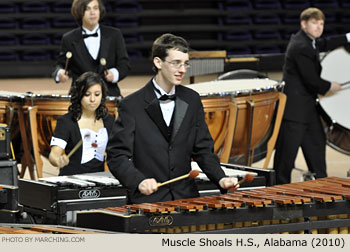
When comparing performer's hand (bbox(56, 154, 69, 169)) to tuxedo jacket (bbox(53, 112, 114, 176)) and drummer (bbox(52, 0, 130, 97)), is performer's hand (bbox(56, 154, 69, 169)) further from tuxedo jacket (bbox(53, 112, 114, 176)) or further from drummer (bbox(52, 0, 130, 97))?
drummer (bbox(52, 0, 130, 97))

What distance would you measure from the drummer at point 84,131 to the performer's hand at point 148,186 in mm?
1083

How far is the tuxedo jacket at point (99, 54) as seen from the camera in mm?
5160

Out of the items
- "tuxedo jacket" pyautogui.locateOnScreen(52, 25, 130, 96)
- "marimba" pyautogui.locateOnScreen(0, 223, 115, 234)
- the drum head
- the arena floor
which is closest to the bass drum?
the drum head

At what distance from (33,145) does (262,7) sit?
7427 mm

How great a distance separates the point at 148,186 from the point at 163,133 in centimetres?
33

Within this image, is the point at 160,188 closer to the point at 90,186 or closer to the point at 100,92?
the point at 90,186

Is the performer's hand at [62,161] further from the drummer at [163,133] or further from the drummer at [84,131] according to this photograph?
the drummer at [163,133]

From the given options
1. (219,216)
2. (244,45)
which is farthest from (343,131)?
(244,45)

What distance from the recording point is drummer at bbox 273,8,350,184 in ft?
18.4

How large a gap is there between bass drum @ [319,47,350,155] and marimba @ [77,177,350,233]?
2549 mm

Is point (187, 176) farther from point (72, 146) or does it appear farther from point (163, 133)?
point (72, 146)

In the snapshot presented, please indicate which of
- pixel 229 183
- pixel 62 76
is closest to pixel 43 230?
pixel 229 183

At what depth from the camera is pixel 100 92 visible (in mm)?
4363

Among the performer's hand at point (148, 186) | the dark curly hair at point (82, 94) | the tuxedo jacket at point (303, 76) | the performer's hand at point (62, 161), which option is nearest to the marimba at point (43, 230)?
the performer's hand at point (148, 186)
